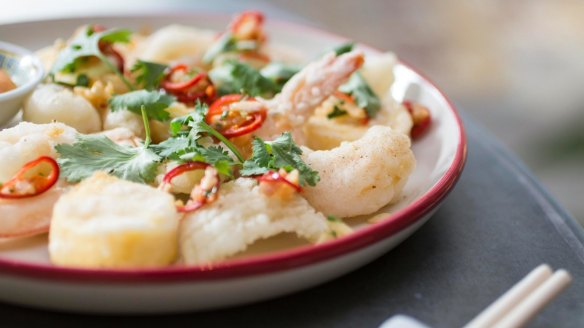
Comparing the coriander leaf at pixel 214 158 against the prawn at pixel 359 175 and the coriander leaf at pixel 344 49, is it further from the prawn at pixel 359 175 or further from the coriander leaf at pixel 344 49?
the coriander leaf at pixel 344 49

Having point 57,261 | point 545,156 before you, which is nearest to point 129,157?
point 57,261

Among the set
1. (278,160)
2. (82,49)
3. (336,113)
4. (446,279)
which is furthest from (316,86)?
(82,49)

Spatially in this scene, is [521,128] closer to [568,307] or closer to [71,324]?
[568,307]

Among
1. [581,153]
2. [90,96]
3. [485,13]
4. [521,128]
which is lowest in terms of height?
[521,128]

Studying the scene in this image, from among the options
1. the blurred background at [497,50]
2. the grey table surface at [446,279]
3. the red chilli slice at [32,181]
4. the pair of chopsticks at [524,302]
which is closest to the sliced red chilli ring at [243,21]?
the grey table surface at [446,279]

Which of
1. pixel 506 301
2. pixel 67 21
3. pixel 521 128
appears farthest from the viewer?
pixel 521 128

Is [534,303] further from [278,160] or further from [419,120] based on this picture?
[419,120]

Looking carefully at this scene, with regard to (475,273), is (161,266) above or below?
above
